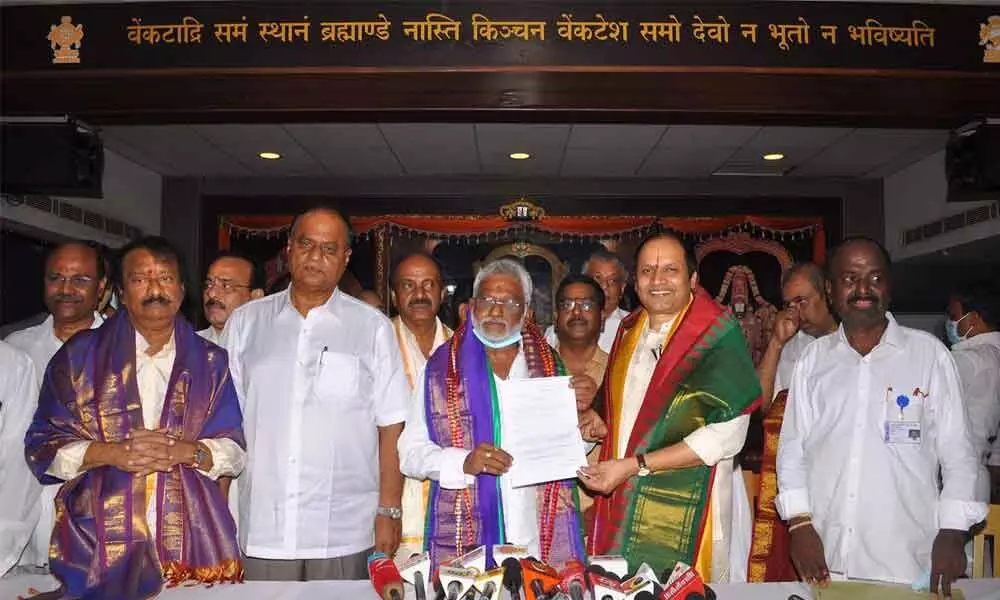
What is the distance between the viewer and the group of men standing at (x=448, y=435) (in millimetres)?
2455

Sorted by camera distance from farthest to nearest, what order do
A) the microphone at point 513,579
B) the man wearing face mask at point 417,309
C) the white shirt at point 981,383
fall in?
1. the white shirt at point 981,383
2. the man wearing face mask at point 417,309
3. the microphone at point 513,579

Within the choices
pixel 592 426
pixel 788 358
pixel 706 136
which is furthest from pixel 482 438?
pixel 706 136

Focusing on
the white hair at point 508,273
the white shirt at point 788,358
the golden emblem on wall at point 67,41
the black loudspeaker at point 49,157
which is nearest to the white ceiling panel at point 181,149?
the black loudspeaker at point 49,157

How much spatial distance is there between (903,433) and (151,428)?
2.49m

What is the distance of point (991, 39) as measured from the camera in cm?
486

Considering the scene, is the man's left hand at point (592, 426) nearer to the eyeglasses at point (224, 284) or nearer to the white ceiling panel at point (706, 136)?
the eyeglasses at point (224, 284)

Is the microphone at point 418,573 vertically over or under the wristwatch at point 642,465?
under

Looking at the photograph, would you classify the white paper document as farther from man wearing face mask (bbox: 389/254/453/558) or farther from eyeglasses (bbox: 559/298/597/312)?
eyeglasses (bbox: 559/298/597/312)

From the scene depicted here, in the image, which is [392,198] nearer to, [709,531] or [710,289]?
[710,289]

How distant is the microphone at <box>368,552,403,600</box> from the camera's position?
2.06 metres

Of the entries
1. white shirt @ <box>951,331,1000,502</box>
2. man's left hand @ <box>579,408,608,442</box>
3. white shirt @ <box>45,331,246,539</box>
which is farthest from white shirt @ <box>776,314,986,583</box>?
white shirt @ <box>951,331,1000,502</box>

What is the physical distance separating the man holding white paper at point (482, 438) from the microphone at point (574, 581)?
0.59 m

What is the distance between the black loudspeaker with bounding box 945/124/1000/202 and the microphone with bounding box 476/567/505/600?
5055mm

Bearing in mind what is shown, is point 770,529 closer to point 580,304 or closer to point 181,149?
point 580,304
